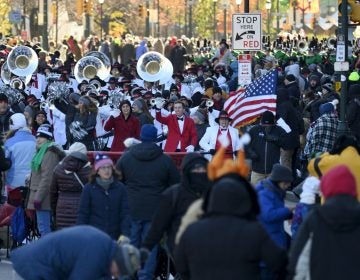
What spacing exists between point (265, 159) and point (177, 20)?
104 metres

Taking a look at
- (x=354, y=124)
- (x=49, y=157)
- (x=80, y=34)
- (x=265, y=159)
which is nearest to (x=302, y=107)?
(x=354, y=124)

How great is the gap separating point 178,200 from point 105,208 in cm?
154

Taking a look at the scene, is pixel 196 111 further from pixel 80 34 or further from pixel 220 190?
pixel 80 34

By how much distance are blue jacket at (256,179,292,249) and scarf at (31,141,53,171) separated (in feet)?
11.8

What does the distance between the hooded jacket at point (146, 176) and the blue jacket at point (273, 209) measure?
4.84 feet

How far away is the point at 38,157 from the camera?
52.6 ft

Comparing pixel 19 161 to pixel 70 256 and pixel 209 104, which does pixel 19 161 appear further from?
pixel 209 104

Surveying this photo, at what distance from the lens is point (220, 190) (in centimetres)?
916

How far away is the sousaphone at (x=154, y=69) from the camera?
36.0 m

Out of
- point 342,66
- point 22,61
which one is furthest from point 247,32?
point 22,61

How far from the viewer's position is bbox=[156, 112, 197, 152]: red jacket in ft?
69.4

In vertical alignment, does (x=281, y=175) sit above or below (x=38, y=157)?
above

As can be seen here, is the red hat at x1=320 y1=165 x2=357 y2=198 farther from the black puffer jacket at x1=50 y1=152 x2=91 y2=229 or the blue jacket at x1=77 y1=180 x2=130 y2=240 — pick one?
the black puffer jacket at x1=50 y1=152 x2=91 y2=229

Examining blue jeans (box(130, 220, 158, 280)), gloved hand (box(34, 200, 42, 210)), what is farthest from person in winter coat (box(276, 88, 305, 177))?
blue jeans (box(130, 220, 158, 280))
